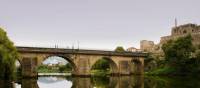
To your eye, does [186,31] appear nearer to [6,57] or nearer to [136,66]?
[136,66]

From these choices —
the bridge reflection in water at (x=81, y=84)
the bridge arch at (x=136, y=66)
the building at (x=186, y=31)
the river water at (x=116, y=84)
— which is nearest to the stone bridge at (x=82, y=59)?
the bridge arch at (x=136, y=66)

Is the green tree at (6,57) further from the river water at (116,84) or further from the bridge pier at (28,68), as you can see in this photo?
Answer: the bridge pier at (28,68)

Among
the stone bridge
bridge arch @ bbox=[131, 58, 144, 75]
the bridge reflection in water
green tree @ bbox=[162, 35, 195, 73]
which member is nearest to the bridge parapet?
the stone bridge

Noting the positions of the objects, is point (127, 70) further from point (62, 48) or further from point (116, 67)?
point (62, 48)

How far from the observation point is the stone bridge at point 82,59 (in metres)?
64.5

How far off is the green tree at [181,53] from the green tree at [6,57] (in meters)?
38.5

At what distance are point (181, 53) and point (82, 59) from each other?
20418mm

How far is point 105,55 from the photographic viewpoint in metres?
77.6

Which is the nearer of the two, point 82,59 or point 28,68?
point 28,68

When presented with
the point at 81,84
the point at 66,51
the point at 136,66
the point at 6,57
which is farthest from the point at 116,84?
the point at 136,66

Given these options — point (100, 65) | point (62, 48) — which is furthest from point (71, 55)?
→ point (100, 65)

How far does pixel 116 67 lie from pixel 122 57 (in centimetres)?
272

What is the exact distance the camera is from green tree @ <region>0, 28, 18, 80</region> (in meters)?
42.5

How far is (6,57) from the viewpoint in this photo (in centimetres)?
4322
